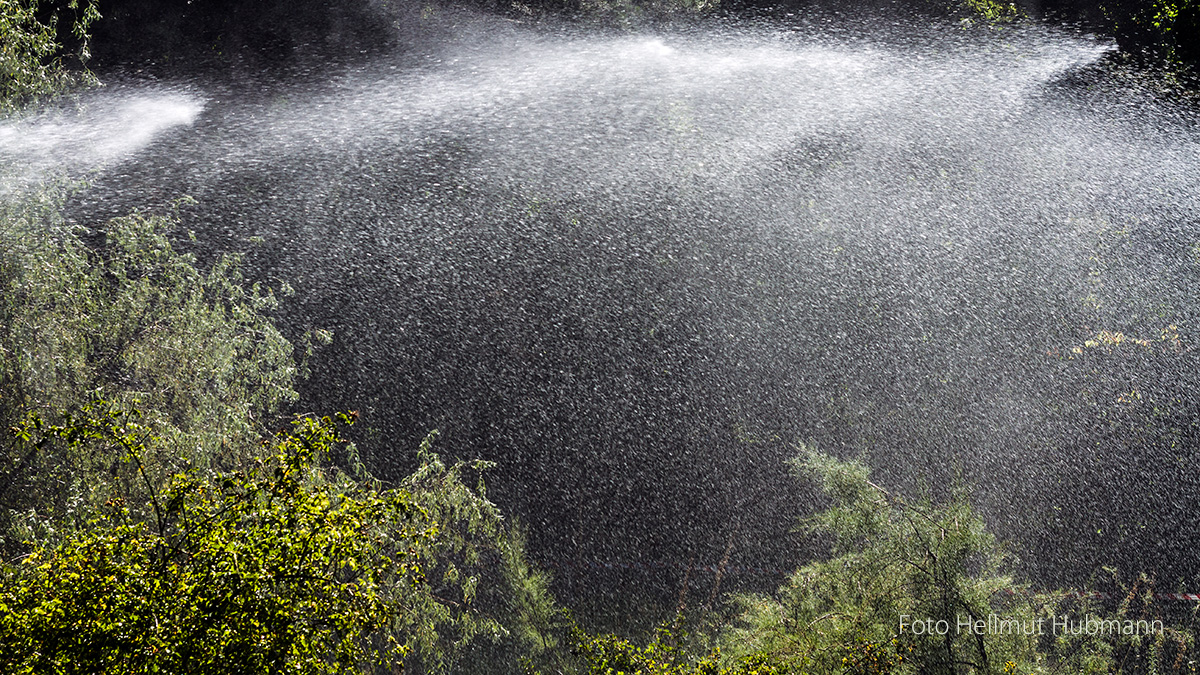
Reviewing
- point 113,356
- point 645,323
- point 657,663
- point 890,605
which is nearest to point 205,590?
point 657,663

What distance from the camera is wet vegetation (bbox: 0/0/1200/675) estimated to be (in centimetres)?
785

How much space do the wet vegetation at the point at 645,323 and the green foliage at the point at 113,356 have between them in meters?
0.03

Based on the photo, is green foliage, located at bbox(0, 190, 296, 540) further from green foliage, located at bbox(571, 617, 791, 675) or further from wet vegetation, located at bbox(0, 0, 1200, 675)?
green foliage, located at bbox(571, 617, 791, 675)

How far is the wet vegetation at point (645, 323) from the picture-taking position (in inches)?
309

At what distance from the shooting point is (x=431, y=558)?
897cm

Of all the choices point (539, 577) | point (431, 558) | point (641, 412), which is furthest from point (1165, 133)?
point (431, 558)

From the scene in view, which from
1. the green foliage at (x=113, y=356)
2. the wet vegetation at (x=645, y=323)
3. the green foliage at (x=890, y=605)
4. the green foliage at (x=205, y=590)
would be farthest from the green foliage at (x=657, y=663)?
the green foliage at (x=113, y=356)

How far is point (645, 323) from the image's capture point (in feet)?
39.4

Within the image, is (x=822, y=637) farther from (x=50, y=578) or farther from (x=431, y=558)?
(x=50, y=578)

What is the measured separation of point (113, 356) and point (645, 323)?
21.0ft

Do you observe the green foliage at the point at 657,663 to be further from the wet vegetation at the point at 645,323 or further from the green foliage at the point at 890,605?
the green foliage at the point at 890,605

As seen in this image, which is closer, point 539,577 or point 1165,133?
point 539,577

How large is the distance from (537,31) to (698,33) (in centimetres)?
277

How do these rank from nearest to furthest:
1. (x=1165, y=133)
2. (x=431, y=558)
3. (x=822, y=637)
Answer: (x=822, y=637) < (x=431, y=558) < (x=1165, y=133)
